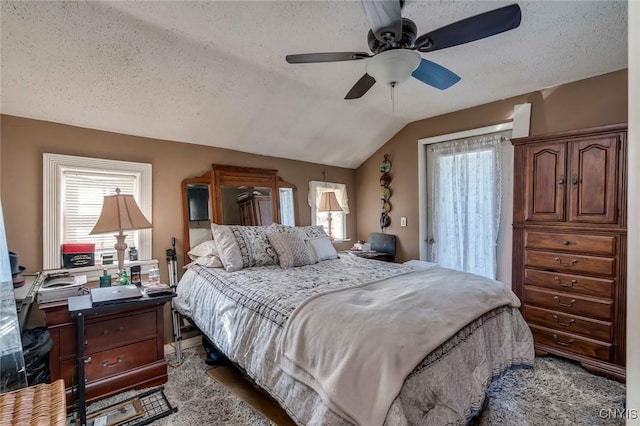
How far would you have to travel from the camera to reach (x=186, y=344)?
9.85ft

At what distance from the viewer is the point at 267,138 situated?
3500 mm

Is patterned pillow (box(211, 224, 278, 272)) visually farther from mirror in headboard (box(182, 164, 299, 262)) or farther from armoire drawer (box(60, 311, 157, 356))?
armoire drawer (box(60, 311, 157, 356))

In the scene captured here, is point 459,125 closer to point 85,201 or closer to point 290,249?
point 290,249

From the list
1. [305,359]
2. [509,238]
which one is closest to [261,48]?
[305,359]

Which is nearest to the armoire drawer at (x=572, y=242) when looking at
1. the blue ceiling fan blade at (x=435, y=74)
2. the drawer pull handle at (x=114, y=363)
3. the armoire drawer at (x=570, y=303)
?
the armoire drawer at (x=570, y=303)

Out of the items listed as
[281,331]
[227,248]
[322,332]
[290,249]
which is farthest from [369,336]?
[227,248]

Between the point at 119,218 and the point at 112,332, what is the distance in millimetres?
835

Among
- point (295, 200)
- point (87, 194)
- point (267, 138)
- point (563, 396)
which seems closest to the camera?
point (563, 396)

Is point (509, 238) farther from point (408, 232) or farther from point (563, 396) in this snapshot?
point (563, 396)

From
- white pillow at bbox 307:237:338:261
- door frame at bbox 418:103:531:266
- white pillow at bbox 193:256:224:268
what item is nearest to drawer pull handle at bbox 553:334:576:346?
door frame at bbox 418:103:531:266

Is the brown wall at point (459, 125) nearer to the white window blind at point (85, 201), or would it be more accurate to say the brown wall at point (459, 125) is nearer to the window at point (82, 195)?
the window at point (82, 195)

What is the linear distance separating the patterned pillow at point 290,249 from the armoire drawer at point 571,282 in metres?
2.02

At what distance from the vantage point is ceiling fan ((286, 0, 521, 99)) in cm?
141

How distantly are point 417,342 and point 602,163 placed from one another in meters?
2.29
